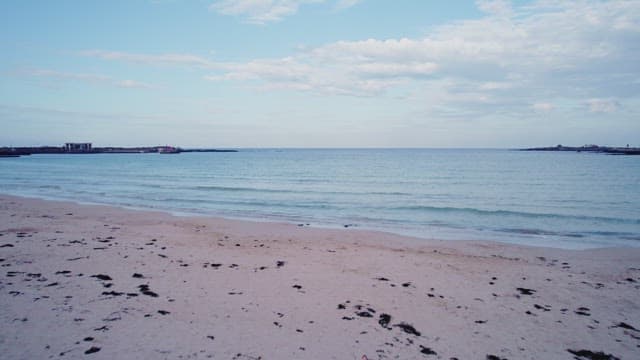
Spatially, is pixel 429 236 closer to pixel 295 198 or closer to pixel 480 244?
pixel 480 244

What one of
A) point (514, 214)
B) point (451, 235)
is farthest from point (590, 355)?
point (514, 214)

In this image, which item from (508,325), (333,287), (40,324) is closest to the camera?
(40,324)

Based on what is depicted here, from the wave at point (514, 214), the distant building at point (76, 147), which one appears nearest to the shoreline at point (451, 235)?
the wave at point (514, 214)

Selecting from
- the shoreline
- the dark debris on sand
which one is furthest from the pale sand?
the shoreline

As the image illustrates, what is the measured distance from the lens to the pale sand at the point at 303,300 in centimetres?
585

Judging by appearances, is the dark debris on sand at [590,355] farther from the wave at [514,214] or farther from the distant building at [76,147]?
the distant building at [76,147]

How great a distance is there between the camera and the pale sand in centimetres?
585

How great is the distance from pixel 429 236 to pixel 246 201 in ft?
47.0

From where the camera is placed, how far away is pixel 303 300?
766cm

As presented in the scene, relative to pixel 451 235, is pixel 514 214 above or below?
above

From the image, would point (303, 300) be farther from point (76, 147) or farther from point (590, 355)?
point (76, 147)

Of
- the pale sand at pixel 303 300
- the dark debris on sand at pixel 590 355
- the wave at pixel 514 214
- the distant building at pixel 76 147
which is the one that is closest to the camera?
the pale sand at pixel 303 300

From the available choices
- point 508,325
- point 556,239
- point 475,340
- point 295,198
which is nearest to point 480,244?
point 556,239

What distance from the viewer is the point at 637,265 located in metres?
11.5
